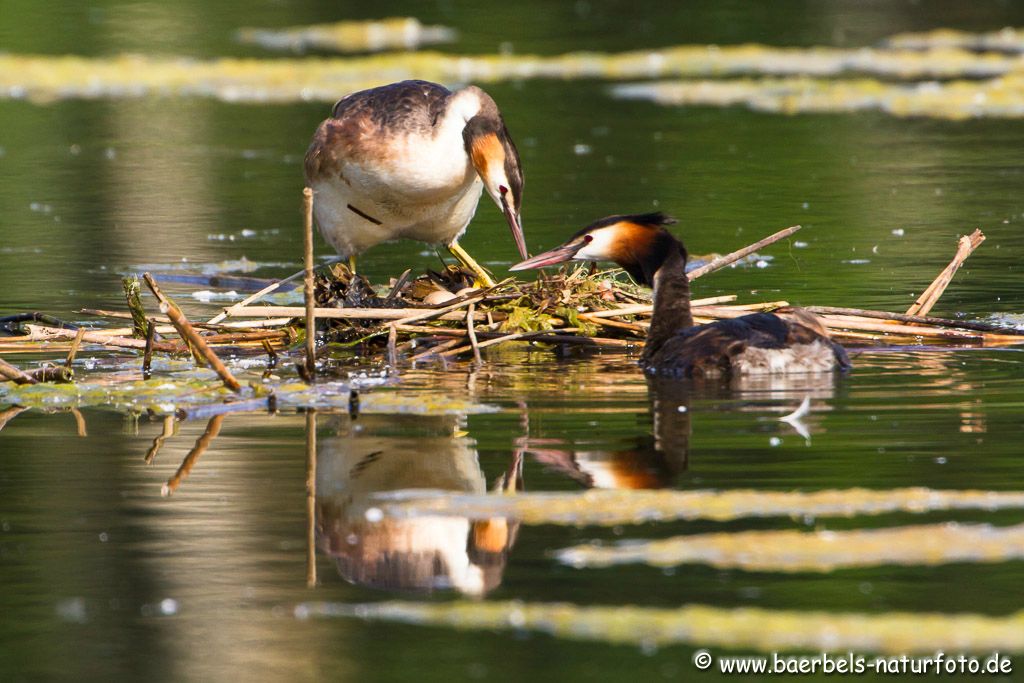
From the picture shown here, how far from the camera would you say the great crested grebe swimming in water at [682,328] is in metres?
8.36

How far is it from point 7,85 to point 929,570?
68.1 ft

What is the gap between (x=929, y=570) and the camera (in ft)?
17.5

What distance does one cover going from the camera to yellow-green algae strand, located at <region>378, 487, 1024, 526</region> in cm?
592

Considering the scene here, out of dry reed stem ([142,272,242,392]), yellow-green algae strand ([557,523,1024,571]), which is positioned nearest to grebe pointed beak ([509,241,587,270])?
dry reed stem ([142,272,242,392])

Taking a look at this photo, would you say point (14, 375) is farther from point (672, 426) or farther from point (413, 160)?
point (672, 426)

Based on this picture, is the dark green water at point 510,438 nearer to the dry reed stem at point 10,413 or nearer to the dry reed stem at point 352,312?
the dry reed stem at point 10,413

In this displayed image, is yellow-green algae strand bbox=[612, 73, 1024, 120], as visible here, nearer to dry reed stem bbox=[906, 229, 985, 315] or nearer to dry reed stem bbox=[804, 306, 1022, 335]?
dry reed stem bbox=[906, 229, 985, 315]

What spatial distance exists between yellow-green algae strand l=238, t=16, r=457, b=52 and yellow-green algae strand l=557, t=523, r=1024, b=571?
2274 cm

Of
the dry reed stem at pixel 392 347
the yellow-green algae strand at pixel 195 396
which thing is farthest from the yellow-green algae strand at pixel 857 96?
the yellow-green algae strand at pixel 195 396

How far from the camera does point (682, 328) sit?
8719 millimetres

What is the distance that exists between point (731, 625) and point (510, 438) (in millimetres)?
2496

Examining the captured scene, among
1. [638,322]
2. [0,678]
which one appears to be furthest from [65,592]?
[638,322]

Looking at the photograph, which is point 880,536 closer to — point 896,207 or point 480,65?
point 896,207

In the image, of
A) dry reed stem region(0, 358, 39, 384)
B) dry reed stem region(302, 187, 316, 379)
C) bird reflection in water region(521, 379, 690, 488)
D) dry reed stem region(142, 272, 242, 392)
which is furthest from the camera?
dry reed stem region(0, 358, 39, 384)
